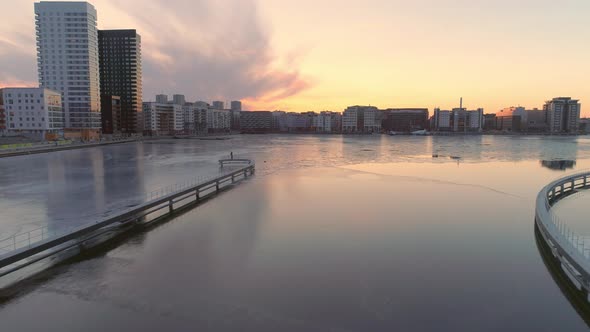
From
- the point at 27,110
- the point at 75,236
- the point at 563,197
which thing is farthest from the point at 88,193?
the point at 27,110

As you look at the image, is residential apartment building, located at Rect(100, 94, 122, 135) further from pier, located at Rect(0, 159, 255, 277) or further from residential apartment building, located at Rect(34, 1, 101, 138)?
pier, located at Rect(0, 159, 255, 277)

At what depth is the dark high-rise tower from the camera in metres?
179

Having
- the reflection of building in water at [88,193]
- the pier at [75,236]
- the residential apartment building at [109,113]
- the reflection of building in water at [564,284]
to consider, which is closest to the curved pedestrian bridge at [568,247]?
the reflection of building in water at [564,284]

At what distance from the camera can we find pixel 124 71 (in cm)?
18025

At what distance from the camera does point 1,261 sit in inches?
516

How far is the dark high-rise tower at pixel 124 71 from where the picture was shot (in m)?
179

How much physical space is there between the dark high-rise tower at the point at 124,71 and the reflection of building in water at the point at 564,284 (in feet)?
599

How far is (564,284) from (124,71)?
19604 cm

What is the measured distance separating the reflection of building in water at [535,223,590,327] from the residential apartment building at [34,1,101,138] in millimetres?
146312

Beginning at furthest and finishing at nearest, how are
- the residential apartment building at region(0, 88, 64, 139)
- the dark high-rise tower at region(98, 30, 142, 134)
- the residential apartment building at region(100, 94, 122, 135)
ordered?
the dark high-rise tower at region(98, 30, 142, 134) < the residential apartment building at region(100, 94, 122, 135) < the residential apartment building at region(0, 88, 64, 139)

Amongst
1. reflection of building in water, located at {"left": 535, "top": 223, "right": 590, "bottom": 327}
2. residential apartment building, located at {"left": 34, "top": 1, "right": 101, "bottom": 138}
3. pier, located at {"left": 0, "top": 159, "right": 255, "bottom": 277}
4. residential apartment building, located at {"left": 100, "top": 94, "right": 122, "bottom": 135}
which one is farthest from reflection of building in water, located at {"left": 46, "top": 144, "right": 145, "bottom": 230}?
residential apartment building, located at {"left": 100, "top": 94, "right": 122, "bottom": 135}

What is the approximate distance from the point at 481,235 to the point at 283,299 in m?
12.3

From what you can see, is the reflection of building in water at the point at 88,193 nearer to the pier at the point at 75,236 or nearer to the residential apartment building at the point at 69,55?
the pier at the point at 75,236

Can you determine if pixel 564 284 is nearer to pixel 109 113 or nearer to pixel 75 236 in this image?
pixel 75 236
